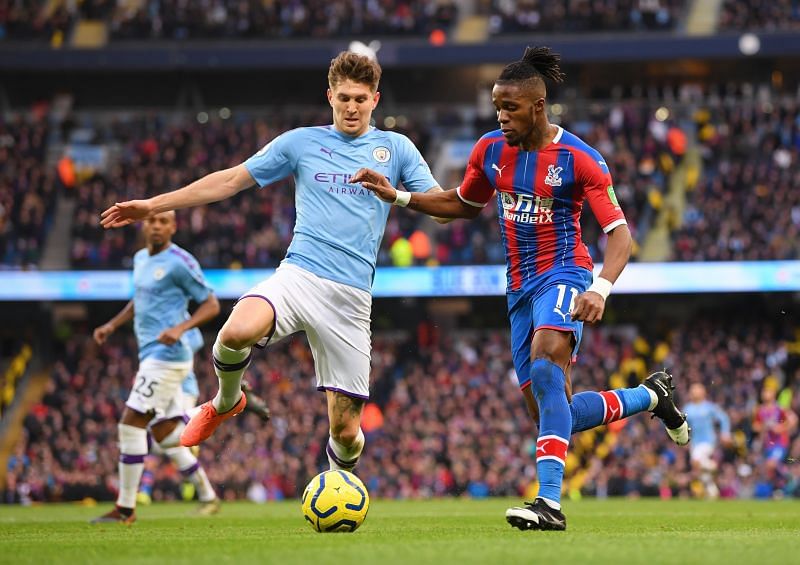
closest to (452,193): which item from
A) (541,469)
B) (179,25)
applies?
(541,469)

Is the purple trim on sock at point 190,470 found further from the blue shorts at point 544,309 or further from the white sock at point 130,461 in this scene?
the blue shorts at point 544,309

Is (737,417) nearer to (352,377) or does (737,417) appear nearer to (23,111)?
(352,377)

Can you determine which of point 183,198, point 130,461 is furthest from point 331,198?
point 130,461

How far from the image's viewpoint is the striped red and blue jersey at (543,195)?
26.3ft

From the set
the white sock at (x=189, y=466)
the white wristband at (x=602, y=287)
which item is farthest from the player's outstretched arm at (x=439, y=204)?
the white sock at (x=189, y=466)

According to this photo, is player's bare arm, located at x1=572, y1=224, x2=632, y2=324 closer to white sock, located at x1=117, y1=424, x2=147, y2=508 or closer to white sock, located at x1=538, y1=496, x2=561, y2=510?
white sock, located at x1=538, y1=496, x2=561, y2=510

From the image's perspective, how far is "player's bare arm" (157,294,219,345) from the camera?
36.2 ft

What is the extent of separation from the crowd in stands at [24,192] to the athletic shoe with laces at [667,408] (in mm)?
22850

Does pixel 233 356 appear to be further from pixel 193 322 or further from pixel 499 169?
pixel 193 322

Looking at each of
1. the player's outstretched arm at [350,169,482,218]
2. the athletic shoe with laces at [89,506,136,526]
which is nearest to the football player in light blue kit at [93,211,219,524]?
the athletic shoe with laces at [89,506,136,526]

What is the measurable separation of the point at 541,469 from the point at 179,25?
3120 centimetres

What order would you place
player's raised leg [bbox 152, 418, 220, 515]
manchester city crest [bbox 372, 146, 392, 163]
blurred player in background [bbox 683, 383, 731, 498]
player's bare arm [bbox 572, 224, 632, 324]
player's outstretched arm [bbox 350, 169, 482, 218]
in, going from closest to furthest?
player's bare arm [bbox 572, 224, 632, 324] < player's outstretched arm [bbox 350, 169, 482, 218] < manchester city crest [bbox 372, 146, 392, 163] < player's raised leg [bbox 152, 418, 220, 515] < blurred player in background [bbox 683, 383, 731, 498]

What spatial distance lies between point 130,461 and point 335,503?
4.20m

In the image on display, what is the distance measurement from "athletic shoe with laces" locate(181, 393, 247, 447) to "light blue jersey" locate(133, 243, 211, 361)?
3.20 meters
